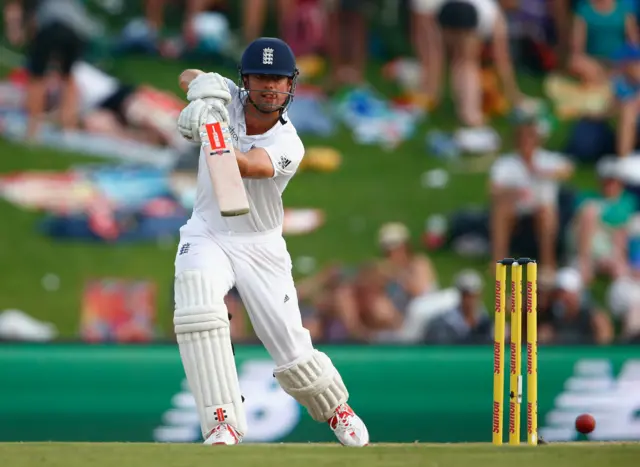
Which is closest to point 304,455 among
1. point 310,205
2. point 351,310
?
point 351,310

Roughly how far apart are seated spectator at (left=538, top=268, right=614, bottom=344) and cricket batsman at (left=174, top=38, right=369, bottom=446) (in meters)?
3.52

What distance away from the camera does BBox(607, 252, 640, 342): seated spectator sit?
1065cm

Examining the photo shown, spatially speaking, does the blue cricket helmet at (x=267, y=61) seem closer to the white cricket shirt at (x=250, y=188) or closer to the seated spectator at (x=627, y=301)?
the white cricket shirt at (x=250, y=188)

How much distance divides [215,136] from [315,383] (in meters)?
1.42

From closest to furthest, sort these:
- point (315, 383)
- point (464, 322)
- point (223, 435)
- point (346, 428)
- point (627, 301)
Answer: point (223, 435), point (315, 383), point (346, 428), point (464, 322), point (627, 301)

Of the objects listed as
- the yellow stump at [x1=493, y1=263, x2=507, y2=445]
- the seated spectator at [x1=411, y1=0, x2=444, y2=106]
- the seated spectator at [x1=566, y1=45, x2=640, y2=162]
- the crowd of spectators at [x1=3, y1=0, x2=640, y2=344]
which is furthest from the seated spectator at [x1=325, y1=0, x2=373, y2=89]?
the yellow stump at [x1=493, y1=263, x2=507, y2=445]

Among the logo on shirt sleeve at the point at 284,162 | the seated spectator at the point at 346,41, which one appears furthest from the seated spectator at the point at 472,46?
the logo on shirt sleeve at the point at 284,162

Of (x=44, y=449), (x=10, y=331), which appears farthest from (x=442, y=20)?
(x=44, y=449)

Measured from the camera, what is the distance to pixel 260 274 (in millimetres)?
6746

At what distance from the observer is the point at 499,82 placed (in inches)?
507

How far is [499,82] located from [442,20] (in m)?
0.80

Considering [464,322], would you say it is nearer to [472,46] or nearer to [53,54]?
[472,46]

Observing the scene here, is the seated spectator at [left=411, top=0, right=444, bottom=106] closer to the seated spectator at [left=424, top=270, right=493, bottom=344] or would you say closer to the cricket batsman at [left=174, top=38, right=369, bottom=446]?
the seated spectator at [left=424, top=270, right=493, bottom=344]

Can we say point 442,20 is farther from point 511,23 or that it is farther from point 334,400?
point 334,400
